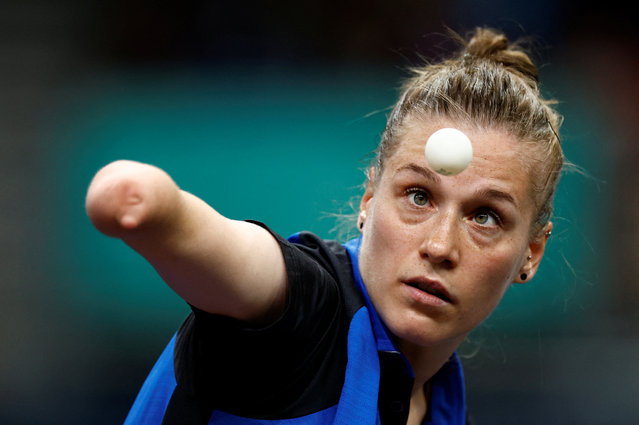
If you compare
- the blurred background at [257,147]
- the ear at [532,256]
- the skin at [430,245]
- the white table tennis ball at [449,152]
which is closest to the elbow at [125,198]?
the skin at [430,245]

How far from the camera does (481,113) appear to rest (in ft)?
4.31

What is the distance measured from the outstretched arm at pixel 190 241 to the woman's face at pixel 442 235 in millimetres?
313

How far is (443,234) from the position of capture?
1224mm

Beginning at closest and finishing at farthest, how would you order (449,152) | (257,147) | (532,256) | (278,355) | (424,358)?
(278,355)
(449,152)
(424,358)
(532,256)
(257,147)

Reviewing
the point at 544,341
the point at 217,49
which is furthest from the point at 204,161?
the point at 544,341

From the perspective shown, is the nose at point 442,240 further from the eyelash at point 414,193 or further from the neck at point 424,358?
the neck at point 424,358

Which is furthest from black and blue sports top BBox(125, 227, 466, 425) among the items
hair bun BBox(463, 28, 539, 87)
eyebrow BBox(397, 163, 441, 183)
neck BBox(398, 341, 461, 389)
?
hair bun BBox(463, 28, 539, 87)

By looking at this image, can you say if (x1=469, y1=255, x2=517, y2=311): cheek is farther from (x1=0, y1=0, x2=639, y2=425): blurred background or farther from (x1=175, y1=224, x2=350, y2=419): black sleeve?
(x1=0, y1=0, x2=639, y2=425): blurred background

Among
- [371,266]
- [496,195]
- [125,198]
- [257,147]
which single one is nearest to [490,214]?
[496,195]

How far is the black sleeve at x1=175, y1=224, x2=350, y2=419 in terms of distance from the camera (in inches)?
39.9

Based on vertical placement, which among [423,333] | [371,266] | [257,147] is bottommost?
[423,333]

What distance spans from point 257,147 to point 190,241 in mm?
3172

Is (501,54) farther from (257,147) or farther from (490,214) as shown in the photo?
(257,147)

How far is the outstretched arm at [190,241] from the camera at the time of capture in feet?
2.54
